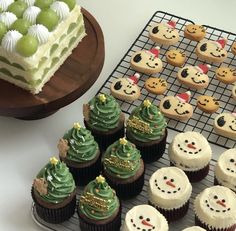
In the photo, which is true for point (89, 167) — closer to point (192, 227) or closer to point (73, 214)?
point (73, 214)

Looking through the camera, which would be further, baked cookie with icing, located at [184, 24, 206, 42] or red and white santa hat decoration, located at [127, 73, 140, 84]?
baked cookie with icing, located at [184, 24, 206, 42]

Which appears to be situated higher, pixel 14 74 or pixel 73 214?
pixel 14 74

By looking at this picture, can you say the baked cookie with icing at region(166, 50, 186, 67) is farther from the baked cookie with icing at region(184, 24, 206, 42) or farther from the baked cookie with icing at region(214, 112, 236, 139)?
the baked cookie with icing at region(214, 112, 236, 139)

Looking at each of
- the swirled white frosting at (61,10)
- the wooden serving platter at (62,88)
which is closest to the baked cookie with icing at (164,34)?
the wooden serving platter at (62,88)

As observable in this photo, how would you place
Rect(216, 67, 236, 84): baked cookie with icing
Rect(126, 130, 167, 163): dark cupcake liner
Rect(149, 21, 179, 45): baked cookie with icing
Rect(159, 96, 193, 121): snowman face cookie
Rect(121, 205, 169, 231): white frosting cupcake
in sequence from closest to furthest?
Rect(121, 205, 169, 231): white frosting cupcake
Rect(126, 130, 167, 163): dark cupcake liner
Rect(159, 96, 193, 121): snowman face cookie
Rect(216, 67, 236, 84): baked cookie with icing
Rect(149, 21, 179, 45): baked cookie with icing

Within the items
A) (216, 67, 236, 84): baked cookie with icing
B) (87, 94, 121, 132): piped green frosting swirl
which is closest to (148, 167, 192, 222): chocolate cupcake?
(87, 94, 121, 132): piped green frosting swirl

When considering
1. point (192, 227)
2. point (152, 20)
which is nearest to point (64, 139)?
point (192, 227)

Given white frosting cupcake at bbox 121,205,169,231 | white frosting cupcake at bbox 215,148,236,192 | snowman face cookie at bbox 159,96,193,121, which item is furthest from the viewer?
snowman face cookie at bbox 159,96,193,121

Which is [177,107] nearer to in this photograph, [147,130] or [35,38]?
[147,130]
